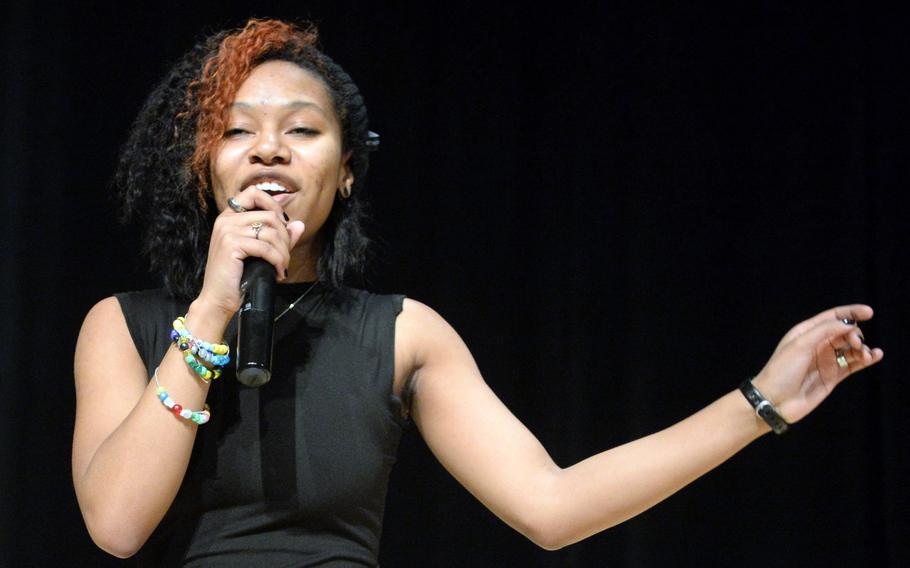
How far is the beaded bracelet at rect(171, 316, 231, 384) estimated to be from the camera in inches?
50.6

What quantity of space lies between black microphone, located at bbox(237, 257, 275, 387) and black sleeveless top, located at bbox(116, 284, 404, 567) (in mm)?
233

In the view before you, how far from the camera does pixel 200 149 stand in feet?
5.16

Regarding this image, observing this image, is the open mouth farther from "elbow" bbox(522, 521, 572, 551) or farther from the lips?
"elbow" bbox(522, 521, 572, 551)

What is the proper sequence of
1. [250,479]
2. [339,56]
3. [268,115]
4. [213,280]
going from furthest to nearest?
[339,56], [268,115], [250,479], [213,280]

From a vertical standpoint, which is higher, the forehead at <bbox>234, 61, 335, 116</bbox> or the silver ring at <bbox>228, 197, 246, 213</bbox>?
the forehead at <bbox>234, 61, 335, 116</bbox>

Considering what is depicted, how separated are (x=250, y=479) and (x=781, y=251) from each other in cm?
165

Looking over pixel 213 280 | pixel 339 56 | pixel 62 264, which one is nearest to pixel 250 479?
pixel 213 280

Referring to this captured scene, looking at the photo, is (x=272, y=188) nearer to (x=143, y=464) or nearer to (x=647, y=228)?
(x=143, y=464)

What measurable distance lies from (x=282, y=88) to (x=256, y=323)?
0.50 m

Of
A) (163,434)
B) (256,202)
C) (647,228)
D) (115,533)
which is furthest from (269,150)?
(647,228)

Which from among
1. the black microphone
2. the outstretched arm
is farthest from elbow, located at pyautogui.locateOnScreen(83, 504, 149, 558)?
the outstretched arm

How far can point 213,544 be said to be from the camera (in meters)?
1.38

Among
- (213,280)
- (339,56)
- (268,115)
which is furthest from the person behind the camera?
(339,56)

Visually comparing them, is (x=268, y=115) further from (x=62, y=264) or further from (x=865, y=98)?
(x=865, y=98)
